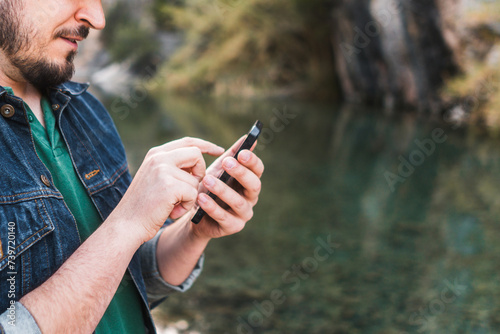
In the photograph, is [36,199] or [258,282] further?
[258,282]

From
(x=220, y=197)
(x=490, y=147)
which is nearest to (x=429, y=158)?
(x=490, y=147)

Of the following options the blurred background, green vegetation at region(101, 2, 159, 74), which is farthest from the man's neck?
green vegetation at region(101, 2, 159, 74)

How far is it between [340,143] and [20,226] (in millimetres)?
7594

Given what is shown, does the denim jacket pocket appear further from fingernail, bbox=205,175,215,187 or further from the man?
fingernail, bbox=205,175,215,187

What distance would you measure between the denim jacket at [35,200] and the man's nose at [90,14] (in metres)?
0.17

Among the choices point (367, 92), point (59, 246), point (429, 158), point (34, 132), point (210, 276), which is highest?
point (367, 92)

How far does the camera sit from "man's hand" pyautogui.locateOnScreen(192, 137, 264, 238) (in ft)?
3.64

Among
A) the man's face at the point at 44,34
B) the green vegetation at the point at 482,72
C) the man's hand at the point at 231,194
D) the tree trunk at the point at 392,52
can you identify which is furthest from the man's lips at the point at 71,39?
the tree trunk at the point at 392,52

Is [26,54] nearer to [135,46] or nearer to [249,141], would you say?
[249,141]

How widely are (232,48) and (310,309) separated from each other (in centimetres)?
1495

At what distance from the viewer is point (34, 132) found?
1017 millimetres

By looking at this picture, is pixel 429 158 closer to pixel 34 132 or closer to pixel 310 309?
pixel 310 309

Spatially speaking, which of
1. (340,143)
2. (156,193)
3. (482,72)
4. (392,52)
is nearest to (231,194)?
(156,193)

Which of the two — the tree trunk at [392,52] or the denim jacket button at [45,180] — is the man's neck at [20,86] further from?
the tree trunk at [392,52]
